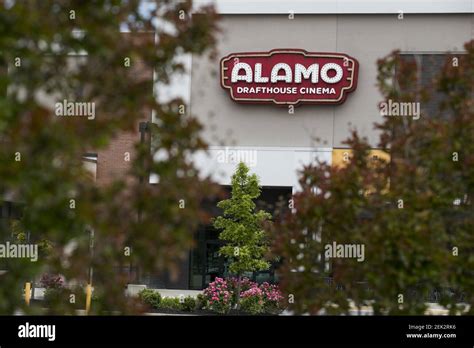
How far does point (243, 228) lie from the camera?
67.5 feet

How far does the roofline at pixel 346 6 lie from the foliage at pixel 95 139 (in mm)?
19352

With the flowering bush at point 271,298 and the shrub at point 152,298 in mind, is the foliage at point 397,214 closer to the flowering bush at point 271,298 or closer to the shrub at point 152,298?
the flowering bush at point 271,298

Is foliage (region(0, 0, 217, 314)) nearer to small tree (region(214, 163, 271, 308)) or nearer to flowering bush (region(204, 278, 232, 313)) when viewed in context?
flowering bush (region(204, 278, 232, 313))

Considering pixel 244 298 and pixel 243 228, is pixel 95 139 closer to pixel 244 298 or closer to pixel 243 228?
pixel 244 298

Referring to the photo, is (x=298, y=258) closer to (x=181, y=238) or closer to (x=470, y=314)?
(x=470, y=314)

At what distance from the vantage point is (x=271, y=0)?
23.3 m

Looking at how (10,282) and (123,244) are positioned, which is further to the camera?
(123,244)

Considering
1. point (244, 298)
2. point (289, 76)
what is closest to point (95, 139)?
point (244, 298)

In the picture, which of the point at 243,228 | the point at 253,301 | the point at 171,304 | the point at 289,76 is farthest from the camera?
the point at 289,76

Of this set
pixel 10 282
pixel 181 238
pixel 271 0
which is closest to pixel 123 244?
pixel 181 238

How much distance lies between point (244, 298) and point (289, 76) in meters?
8.69

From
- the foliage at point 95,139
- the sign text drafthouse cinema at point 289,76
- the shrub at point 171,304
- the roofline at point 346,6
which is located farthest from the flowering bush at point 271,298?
the foliage at point 95,139

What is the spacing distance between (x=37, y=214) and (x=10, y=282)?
0.63 m

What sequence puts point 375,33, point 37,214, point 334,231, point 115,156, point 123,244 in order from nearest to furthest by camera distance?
point 37,214 < point 123,244 < point 334,231 < point 115,156 < point 375,33
